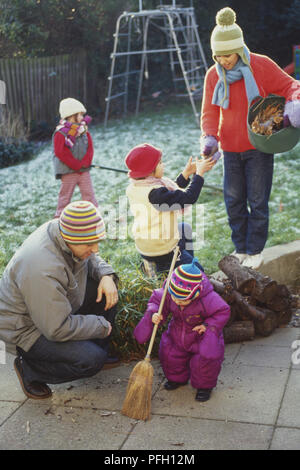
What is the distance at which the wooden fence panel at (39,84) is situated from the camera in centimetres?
1236

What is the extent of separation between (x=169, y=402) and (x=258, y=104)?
2211 mm

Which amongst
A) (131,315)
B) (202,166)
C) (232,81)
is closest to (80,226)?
(131,315)

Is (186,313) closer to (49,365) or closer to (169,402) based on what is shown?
(169,402)

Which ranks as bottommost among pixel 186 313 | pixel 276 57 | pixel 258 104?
pixel 276 57

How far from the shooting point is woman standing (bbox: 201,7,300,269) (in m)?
4.53

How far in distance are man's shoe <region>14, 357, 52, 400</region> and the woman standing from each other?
6.58ft

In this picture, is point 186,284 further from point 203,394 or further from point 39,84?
point 39,84

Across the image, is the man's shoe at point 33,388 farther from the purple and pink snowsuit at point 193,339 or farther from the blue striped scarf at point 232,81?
the blue striped scarf at point 232,81

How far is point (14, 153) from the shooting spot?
10.4m

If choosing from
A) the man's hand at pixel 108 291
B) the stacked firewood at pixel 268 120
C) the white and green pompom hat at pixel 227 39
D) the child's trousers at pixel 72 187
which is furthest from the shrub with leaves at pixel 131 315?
the child's trousers at pixel 72 187

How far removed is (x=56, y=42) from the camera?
1392 cm

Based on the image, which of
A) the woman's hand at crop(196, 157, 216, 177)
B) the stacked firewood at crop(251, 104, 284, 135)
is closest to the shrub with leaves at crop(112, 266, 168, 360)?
the woman's hand at crop(196, 157, 216, 177)

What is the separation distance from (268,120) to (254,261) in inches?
43.3
